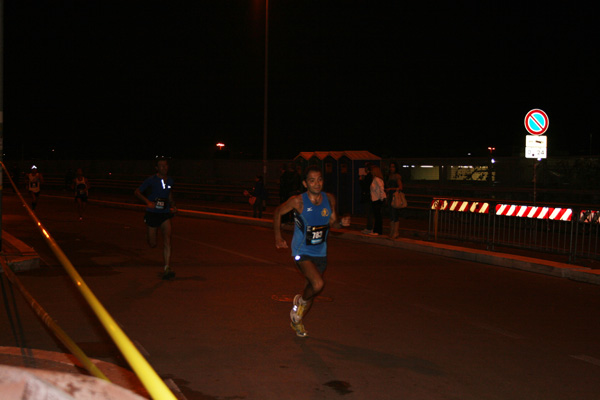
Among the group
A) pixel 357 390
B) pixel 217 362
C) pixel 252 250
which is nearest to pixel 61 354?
pixel 217 362

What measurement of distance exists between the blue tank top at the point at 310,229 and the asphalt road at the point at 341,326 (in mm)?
944

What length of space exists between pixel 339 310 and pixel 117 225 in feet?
45.8

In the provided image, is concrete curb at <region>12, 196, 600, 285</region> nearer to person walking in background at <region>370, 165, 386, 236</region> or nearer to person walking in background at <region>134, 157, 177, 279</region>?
person walking in background at <region>370, 165, 386, 236</region>

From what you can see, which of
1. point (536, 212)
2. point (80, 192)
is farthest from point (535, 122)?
point (80, 192)

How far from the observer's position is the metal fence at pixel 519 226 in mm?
12234

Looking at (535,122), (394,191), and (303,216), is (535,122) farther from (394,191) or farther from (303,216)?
(303,216)

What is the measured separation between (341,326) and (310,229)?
132 cm

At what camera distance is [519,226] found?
1388 centimetres

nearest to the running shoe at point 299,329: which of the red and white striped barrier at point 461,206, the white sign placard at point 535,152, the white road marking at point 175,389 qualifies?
the white road marking at point 175,389

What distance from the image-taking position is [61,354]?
5.78 metres

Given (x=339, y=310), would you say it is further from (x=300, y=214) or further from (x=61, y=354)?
(x=61, y=354)

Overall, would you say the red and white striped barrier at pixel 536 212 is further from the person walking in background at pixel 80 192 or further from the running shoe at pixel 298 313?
the person walking in background at pixel 80 192

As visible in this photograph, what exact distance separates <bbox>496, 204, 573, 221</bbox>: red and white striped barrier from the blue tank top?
6.85m

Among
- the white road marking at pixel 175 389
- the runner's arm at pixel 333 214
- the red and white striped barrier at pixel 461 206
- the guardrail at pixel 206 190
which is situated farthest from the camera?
the guardrail at pixel 206 190
